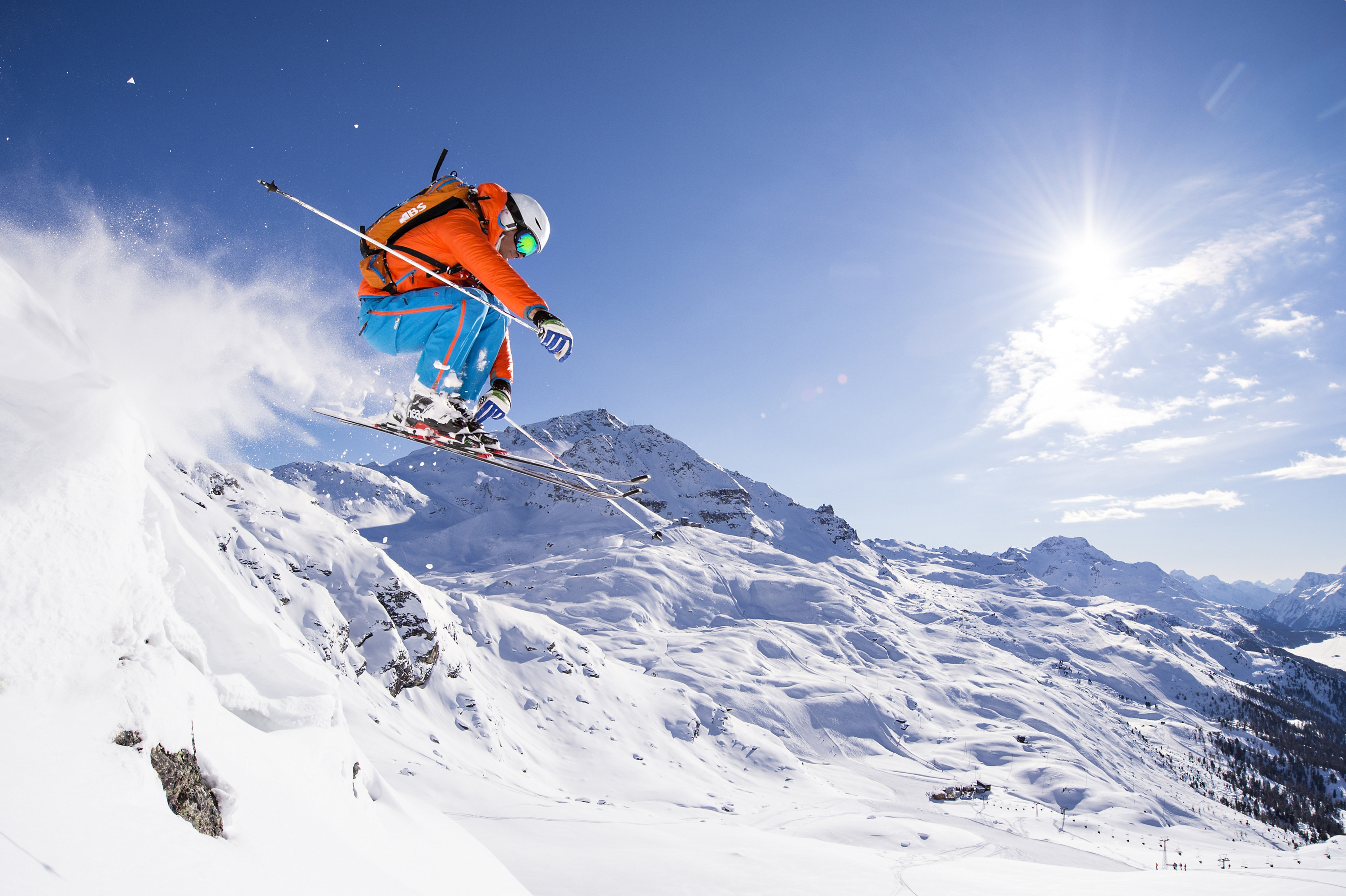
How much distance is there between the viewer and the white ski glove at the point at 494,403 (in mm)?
6121

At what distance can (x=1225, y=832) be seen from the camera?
2694 inches

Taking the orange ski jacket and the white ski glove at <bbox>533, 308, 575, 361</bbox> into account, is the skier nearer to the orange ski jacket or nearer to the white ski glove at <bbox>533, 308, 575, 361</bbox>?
the orange ski jacket

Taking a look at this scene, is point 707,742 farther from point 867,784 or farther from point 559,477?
point 559,477

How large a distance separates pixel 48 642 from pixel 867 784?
65454 millimetres

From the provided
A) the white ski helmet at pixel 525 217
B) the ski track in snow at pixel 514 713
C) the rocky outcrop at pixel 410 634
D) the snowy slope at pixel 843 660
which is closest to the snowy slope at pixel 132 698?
the ski track in snow at pixel 514 713

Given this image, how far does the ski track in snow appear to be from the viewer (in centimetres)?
278

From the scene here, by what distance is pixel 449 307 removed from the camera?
237 inches

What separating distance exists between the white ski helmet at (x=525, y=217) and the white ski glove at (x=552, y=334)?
4.79ft

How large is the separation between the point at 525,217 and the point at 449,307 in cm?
124

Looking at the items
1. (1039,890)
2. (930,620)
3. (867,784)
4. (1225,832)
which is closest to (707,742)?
(867,784)

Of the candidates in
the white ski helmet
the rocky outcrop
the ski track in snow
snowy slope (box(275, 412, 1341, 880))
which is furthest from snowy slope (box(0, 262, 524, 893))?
the rocky outcrop

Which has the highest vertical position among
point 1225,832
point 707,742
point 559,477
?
point 559,477

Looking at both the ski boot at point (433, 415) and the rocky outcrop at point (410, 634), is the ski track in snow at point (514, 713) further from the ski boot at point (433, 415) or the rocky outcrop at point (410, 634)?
the ski boot at point (433, 415)

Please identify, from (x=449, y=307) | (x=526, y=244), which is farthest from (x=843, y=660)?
(x=526, y=244)
